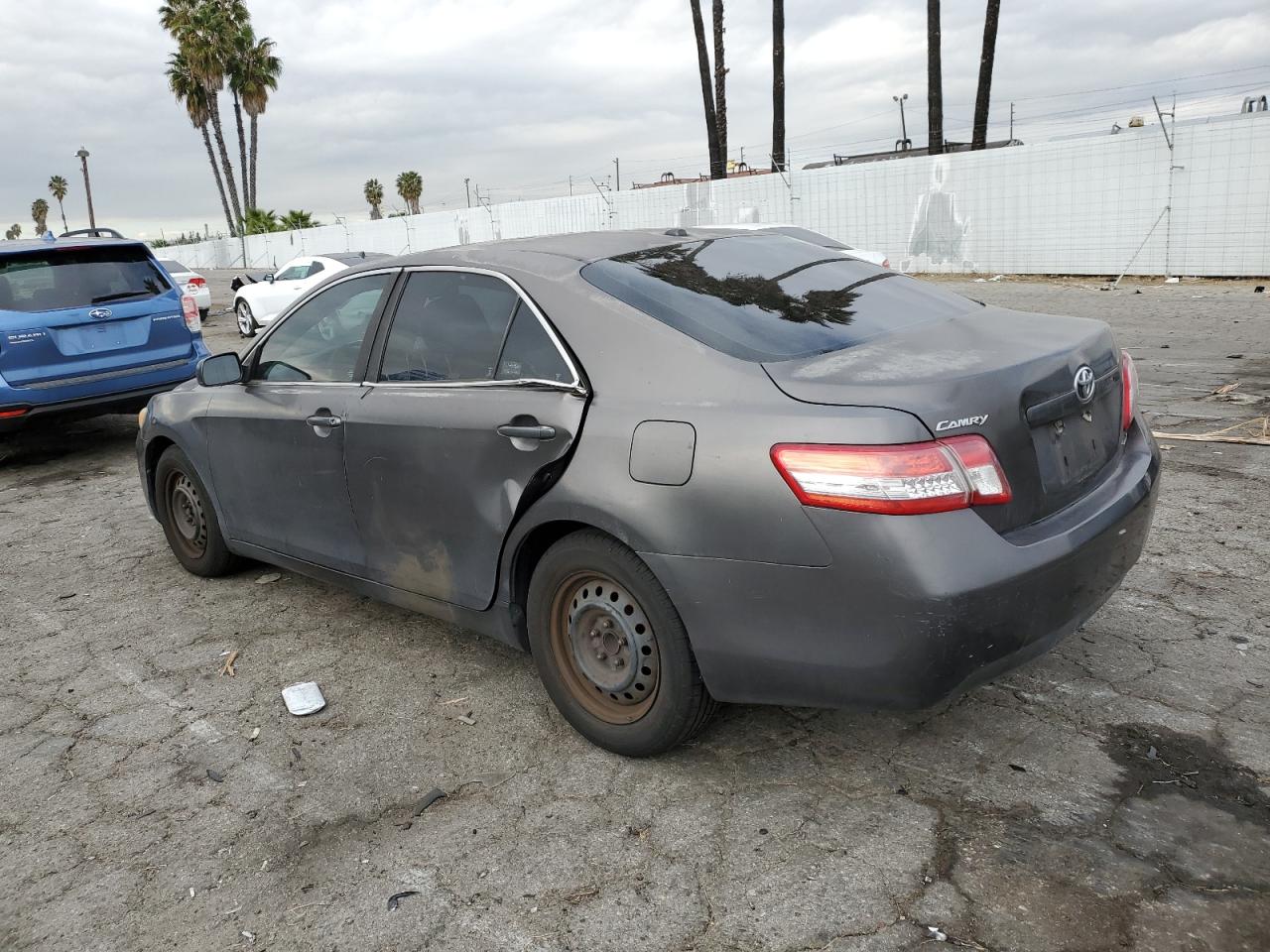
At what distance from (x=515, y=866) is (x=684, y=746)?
0.72 metres

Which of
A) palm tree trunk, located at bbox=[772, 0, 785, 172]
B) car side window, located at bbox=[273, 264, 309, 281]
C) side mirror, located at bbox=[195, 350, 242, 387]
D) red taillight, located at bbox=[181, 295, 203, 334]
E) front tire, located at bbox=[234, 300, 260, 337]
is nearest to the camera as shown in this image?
side mirror, located at bbox=[195, 350, 242, 387]

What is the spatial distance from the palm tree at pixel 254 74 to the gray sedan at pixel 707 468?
5159 centimetres

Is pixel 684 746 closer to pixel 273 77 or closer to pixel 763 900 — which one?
pixel 763 900

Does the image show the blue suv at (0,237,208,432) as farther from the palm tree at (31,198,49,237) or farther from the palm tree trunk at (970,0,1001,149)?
the palm tree at (31,198,49,237)

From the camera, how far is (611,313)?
3113mm

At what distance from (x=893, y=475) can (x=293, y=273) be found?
1741 centimetres

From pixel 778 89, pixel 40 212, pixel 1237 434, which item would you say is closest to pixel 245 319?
pixel 778 89

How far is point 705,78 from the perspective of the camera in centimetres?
2745

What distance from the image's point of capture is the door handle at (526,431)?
308 cm

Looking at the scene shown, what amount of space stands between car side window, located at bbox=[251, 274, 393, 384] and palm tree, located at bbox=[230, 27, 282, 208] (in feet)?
167

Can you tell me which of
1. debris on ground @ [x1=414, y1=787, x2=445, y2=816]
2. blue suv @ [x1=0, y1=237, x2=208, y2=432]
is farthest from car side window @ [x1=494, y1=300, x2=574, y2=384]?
blue suv @ [x1=0, y1=237, x2=208, y2=432]

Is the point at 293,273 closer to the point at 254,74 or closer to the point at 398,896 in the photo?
the point at 398,896

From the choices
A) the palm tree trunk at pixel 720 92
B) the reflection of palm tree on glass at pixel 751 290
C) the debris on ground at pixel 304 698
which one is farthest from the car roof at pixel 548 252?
the palm tree trunk at pixel 720 92

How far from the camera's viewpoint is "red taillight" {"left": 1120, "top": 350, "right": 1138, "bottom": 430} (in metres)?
3.29
